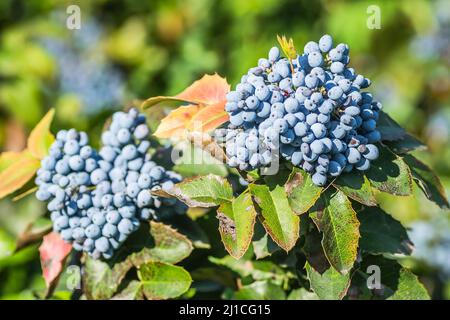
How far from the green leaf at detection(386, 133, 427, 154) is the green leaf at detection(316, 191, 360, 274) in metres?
0.17

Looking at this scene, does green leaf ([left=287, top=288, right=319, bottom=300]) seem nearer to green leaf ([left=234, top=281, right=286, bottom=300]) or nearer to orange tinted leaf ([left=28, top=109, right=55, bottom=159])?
green leaf ([left=234, top=281, right=286, bottom=300])

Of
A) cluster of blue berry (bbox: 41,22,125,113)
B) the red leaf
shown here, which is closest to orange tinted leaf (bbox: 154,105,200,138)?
the red leaf

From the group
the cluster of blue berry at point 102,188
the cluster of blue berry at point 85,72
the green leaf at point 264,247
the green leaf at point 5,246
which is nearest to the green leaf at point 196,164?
Answer: the cluster of blue berry at point 102,188

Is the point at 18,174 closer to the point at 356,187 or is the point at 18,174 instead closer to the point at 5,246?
the point at 5,246

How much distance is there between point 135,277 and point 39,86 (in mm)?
1848

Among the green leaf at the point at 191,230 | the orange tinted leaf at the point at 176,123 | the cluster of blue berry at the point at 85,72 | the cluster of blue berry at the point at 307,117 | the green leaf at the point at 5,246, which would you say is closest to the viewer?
the cluster of blue berry at the point at 307,117

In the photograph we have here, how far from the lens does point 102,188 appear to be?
1.14 metres

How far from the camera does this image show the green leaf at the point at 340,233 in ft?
3.25

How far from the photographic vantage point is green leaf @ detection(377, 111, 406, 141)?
1108 mm

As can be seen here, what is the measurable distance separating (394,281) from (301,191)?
0.26m

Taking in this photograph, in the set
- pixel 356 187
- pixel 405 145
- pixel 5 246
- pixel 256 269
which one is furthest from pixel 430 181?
pixel 5 246

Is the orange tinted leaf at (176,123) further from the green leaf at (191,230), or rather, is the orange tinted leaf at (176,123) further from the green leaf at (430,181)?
the green leaf at (430,181)

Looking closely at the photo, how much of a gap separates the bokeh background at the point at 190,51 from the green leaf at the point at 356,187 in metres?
1.72
